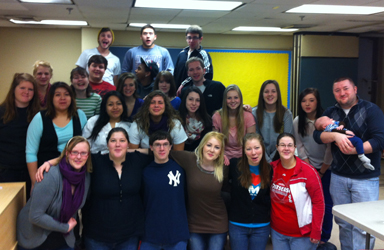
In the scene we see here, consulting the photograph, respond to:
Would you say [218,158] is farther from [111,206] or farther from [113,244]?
[113,244]

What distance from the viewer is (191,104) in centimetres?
348

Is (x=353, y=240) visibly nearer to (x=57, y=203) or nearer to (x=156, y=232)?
(x=156, y=232)

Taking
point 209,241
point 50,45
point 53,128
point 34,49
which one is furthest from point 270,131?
point 34,49

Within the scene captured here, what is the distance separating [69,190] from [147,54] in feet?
7.87

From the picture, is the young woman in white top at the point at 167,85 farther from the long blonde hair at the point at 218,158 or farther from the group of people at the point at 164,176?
the long blonde hair at the point at 218,158

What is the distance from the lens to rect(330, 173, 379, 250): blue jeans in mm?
2924

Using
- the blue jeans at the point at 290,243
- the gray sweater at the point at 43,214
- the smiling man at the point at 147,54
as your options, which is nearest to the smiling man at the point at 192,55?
the smiling man at the point at 147,54

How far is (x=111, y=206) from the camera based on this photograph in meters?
2.68

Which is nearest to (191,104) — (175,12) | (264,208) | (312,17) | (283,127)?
(283,127)

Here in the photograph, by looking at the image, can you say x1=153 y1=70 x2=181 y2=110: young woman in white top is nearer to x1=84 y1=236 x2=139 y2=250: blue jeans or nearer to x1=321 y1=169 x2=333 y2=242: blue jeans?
x1=84 y1=236 x2=139 y2=250: blue jeans

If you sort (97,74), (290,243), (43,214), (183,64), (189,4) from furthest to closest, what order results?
(189,4), (183,64), (97,74), (290,243), (43,214)

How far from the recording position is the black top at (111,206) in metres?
2.67

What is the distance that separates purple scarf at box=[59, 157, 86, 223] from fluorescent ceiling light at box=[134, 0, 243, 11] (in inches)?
127

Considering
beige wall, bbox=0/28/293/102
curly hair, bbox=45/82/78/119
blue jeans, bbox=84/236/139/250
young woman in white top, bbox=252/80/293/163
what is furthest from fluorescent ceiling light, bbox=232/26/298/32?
blue jeans, bbox=84/236/139/250
